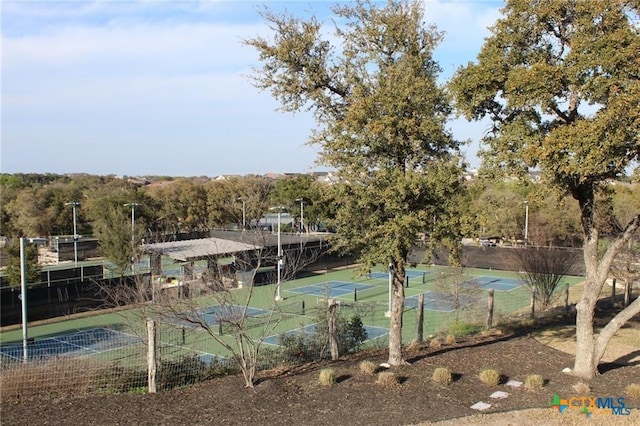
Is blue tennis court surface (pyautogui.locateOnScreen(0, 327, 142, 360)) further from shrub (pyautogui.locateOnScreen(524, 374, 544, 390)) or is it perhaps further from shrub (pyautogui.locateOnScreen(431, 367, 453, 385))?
shrub (pyautogui.locateOnScreen(524, 374, 544, 390))

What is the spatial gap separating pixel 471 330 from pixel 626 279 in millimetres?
6267

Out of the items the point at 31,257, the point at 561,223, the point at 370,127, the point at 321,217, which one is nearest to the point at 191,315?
the point at 321,217

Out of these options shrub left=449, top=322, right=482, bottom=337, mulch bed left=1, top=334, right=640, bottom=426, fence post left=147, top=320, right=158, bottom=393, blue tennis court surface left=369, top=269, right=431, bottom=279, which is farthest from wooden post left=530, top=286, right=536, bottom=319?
blue tennis court surface left=369, top=269, right=431, bottom=279

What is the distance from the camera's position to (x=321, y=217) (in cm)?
1176

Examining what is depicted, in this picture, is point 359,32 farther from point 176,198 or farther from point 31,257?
point 176,198

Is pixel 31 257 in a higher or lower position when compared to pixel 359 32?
lower

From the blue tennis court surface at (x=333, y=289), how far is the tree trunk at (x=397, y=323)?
60.8ft

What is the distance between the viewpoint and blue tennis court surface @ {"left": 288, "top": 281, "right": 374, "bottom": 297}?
3083 centimetres

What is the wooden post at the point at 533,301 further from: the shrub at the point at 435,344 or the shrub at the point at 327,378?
the shrub at the point at 327,378

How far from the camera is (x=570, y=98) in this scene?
10.2 m

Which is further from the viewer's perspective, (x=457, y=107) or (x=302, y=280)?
(x=302, y=280)

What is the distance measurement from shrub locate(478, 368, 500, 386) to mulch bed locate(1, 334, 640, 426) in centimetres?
15

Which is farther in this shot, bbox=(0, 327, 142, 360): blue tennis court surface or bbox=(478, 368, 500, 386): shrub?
bbox=(0, 327, 142, 360): blue tennis court surface

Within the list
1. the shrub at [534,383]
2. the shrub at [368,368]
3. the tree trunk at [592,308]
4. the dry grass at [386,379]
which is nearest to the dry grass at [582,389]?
the shrub at [534,383]
